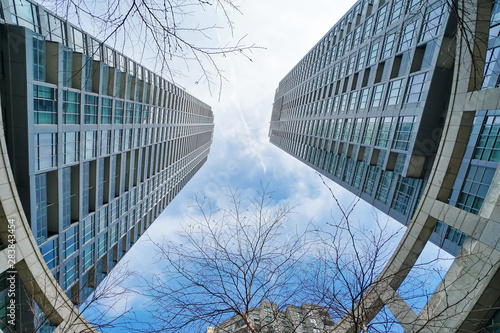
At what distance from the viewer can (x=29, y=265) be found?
10.2 m

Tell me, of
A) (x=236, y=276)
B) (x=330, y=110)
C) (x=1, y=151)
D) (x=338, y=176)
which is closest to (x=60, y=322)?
(x=1, y=151)

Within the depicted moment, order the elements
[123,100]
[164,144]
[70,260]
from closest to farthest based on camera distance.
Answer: [70,260]
[123,100]
[164,144]

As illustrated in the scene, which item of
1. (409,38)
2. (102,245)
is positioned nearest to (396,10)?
(409,38)

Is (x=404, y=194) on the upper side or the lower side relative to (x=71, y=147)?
lower

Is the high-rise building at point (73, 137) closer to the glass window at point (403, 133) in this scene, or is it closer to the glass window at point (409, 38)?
the glass window at point (403, 133)

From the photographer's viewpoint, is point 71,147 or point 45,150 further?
point 71,147

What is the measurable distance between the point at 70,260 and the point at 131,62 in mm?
A: 27220

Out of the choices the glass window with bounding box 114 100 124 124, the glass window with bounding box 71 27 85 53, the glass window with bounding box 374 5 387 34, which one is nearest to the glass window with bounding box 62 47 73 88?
the glass window with bounding box 71 27 85 53

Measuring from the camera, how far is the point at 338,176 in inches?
1537

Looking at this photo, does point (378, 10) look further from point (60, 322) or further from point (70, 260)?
point (70, 260)

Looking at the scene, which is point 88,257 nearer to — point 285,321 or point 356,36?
point 285,321

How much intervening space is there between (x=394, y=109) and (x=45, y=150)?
110 feet

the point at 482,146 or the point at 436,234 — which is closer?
the point at 482,146

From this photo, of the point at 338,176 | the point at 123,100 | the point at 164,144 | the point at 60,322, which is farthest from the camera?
the point at 164,144
